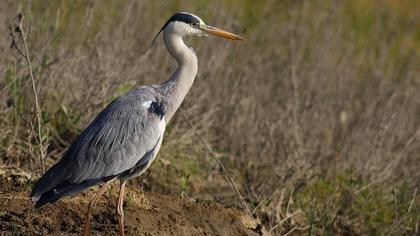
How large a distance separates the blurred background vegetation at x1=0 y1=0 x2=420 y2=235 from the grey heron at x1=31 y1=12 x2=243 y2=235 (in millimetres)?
654

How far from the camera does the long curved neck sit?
5.69m

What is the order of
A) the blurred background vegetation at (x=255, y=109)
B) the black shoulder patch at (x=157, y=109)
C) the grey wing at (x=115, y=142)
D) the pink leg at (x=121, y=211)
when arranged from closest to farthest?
the pink leg at (x=121, y=211) → the grey wing at (x=115, y=142) → the black shoulder patch at (x=157, y=109) → the blurred background vegetation at (x=255, y=109)

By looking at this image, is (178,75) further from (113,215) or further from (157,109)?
(113,215)

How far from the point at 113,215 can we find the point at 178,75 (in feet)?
3.18

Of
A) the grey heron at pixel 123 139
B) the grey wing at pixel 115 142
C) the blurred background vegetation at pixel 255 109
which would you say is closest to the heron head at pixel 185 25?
the grey heron at pixel 123 139

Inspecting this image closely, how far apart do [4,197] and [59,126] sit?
167 cm

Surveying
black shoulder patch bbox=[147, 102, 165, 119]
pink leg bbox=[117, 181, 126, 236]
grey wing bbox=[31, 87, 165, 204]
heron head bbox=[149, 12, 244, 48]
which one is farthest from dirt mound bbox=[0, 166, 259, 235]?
heron head bbox=[149, 12, 244, 48]

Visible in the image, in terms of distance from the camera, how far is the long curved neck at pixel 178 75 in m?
5.69

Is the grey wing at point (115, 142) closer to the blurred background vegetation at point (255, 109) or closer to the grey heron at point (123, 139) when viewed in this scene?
the grey heron at point (123, 139)

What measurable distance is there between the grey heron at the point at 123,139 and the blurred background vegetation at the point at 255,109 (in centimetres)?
65

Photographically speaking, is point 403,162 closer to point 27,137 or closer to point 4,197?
point 27,137

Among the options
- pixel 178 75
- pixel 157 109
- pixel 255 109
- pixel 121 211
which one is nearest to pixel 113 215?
pixel 121 211

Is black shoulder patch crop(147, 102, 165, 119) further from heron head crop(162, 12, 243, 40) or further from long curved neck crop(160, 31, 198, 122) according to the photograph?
heron head crop(162, 12, 243, 40)

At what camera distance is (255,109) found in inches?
321
